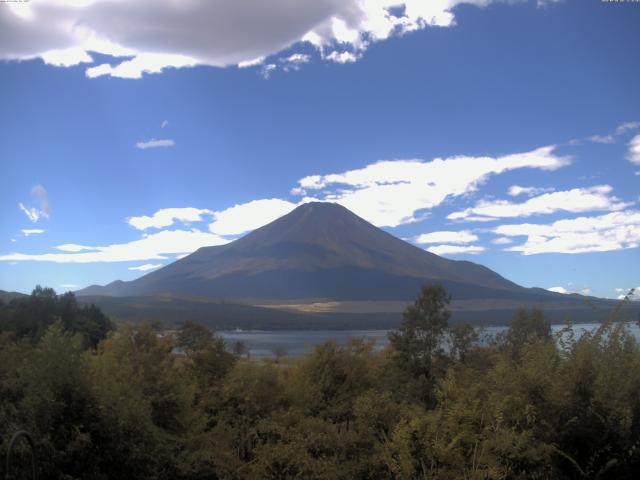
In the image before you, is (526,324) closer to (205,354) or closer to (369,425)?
(205,354)

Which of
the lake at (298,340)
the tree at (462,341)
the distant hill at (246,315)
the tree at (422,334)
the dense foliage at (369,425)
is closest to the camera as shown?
the dense foliage at (369,425)

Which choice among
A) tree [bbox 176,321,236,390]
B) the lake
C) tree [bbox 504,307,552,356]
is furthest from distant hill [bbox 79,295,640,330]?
tree [bbox 176,321,236,390]

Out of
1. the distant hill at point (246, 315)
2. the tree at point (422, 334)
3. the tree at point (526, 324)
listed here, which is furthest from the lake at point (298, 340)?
the distant hill at point (246, 315)

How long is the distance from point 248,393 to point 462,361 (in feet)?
35.6

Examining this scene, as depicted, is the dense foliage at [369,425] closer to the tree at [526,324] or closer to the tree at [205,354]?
the tree at [205,354]

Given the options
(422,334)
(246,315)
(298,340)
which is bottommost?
(298,340)

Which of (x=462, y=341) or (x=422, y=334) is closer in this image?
(x=462, y=341)

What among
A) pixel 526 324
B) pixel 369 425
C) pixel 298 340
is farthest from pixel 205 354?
pixel 298 340

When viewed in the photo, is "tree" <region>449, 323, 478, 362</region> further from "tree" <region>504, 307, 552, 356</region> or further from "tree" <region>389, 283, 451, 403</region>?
"tree" <region>504, 307, 552, 356</region>

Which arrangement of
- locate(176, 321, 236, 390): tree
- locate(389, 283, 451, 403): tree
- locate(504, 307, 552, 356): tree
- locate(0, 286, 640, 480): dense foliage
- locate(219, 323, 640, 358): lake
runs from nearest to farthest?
locate(0, 286, 640, 480): dense foliage
locate(219, 323, 640, 358): lake
locate(176, 321, 236, 390): tree
locate(389, 283, 451, 403): tree
locate(504, 307, 552, 356): tree

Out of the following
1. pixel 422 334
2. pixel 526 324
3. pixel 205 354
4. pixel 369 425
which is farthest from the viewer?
pixel 526 324

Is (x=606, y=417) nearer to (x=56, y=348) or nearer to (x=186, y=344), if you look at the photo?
(x=56, y=348)

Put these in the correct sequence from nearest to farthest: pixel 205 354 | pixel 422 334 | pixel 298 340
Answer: pixel 205 354
pixel 422 334
pixel 298 340

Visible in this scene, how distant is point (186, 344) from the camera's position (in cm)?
2822
